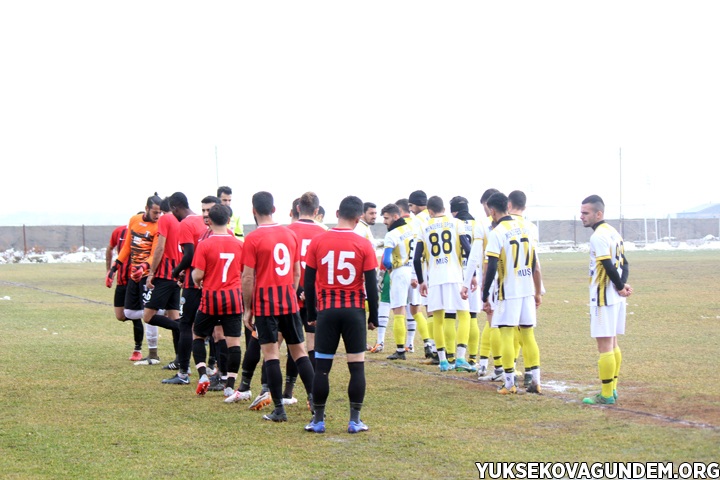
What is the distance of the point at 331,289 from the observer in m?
5.70

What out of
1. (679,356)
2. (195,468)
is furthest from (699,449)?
(679,356)

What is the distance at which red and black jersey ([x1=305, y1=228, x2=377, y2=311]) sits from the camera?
564 cm

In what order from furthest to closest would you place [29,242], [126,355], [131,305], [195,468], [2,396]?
[29,242] < [126,355] < [131,305] < [2,396] < [195,468]

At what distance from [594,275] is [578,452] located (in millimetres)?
2249

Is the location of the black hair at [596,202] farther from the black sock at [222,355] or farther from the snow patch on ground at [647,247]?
the snow patch on ground at [647,247]

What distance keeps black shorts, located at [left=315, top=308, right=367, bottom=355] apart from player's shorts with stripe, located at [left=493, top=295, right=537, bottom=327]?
2175 mm

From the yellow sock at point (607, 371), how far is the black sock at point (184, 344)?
4.69m

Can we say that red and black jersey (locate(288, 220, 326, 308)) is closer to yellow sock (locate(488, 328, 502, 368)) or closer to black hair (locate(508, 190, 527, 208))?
black hair (locate(508, 190, 527, 208))

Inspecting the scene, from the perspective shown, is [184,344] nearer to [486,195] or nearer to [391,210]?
[391,210]

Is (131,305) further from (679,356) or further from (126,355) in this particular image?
(679,356)

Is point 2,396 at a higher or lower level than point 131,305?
lower

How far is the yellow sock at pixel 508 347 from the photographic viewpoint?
714cm

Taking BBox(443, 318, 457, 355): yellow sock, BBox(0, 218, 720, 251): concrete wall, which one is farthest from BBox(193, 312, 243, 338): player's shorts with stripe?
BBox(0, 218, 720, 251): concrete wall

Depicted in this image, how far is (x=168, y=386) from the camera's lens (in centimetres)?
775
